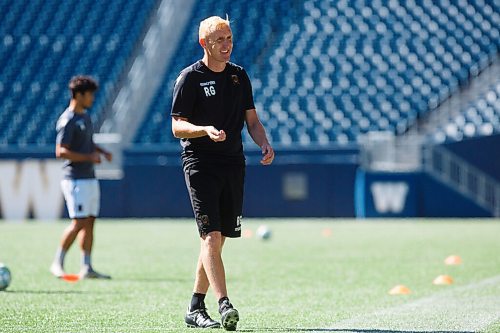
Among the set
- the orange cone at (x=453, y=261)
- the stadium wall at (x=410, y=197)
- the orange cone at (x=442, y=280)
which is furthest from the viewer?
the stadium wall at (x=410, y=197)

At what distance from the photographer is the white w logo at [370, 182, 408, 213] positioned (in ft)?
73.5

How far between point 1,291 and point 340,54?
17.4 m

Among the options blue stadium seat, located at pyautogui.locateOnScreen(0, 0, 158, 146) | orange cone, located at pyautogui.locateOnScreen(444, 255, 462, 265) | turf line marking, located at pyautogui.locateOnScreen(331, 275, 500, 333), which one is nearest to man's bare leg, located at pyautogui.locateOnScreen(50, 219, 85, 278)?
turf line marking, located at pyautogui.locateOnScreen(331, 275, 500, 333)

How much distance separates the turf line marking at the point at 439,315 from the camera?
663 cm

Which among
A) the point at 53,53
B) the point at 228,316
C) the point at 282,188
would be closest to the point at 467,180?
the point at 282,188

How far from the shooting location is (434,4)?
26.2 m

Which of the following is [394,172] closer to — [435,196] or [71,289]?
[435,196]

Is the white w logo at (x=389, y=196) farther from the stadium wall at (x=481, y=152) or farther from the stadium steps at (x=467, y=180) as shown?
the stadium wall at (x=481, y=152)

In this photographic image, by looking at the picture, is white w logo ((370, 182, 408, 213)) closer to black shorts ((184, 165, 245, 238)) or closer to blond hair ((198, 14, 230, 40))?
black shorts ((184, 165, 245, 238))

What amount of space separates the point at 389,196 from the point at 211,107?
1623 centimetres

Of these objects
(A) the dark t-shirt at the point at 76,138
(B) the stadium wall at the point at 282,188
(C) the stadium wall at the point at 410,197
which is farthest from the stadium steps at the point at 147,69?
(A) the dark t-shirt at the point at 76,138

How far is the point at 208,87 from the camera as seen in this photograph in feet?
21.6

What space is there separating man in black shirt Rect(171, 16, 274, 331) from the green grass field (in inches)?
17.3

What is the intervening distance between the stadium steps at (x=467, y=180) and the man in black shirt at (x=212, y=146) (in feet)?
52.4
